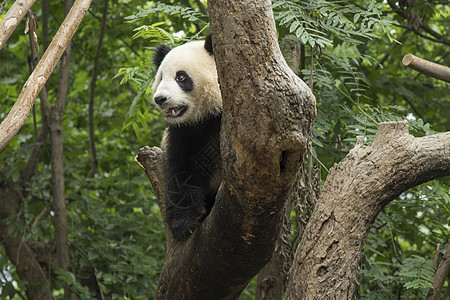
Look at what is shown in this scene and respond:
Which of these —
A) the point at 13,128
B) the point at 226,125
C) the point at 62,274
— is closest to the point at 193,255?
the point at 226,125

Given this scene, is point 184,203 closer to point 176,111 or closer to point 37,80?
point 176,111

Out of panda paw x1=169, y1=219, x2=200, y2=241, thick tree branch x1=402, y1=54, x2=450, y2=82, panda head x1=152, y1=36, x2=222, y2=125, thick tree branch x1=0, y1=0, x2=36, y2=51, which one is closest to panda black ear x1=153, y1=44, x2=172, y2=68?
panda head x1=152, y1=36, x2=222, y2=125

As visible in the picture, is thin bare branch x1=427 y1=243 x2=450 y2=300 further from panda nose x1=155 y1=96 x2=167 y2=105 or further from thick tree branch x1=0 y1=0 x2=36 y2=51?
thick tree branch x1=0 y1=0 x2=36 y2=51

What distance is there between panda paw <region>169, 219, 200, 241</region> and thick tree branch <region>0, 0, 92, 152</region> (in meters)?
1.46

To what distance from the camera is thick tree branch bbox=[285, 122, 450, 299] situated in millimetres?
2594

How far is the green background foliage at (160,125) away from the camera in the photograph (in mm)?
3654

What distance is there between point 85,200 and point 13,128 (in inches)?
125

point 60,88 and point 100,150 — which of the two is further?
point 100,150

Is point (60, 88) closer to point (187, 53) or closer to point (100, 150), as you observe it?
point (100, 150)

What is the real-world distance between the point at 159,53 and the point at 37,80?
169 cm

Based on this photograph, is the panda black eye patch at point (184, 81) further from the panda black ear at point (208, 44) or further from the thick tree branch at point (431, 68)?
the thick tree branch at point (431, 68)

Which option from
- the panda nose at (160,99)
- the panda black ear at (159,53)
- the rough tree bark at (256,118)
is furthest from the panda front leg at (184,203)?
the rough tree bark at (256,118)

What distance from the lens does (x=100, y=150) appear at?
21.0ft

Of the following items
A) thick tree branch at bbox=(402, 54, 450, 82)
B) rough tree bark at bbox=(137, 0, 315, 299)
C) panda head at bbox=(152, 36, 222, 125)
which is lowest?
panda head at bbox=(152, 36, 222, 125)
